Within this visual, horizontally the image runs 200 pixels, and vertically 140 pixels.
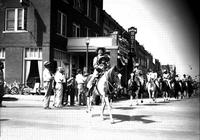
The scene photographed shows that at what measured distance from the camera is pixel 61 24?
19453mm

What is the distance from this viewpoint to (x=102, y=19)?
29078mm

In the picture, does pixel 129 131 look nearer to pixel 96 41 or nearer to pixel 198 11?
pixel 198 11

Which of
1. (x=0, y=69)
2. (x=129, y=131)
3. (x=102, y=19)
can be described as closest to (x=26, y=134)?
(x=129, y=131)

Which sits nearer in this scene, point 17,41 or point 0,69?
point 0,69

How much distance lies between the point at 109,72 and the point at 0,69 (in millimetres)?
4801

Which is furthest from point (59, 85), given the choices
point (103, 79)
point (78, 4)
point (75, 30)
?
point (78, 4)

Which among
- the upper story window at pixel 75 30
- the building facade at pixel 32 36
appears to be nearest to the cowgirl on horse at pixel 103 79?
the building facade at pixel 32 36

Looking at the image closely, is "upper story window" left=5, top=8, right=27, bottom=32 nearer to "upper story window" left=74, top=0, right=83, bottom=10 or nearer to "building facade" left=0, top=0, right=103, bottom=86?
"building facade" left=0, top=0, right=103, bottom=86

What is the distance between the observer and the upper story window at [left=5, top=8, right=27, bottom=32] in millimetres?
16250

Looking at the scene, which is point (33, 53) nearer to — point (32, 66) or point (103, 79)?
point (32, 66)

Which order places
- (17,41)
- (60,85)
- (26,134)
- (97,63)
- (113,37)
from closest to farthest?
(26,134)
(97,63)
(60,85)
(17,41)
(113,37)

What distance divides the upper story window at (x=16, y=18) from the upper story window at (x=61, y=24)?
285 centimetres

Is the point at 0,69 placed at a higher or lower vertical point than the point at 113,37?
lower

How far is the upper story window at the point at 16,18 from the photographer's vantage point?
16.2 metres
